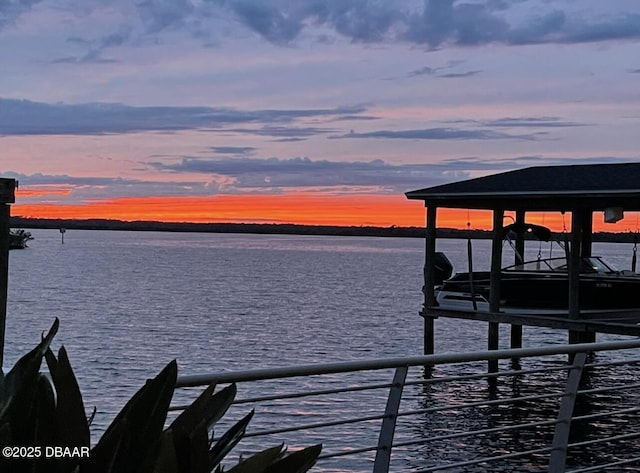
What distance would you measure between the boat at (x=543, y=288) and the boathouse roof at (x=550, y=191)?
118 centimetres

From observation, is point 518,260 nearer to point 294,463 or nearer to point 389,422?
point 389,422

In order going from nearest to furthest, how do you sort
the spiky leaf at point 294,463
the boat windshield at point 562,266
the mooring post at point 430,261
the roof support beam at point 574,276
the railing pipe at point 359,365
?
the spiky leaf at point 294,463 → the railing pipe at point 359,365 → the roof support beam at point 574,276 → the mooring post at point 430,261 → the boat windshield at point 562,266

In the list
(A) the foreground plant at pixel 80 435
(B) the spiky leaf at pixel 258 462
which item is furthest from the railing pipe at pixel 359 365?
(A) the foreground plant at pixel 80 435

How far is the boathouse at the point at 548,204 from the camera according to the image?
17766 millimetres

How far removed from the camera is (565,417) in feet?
16.6

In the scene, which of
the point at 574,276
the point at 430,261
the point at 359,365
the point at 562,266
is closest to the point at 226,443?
the point at 359,365

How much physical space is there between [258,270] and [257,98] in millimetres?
55885

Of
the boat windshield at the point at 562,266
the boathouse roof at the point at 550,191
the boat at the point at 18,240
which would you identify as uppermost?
the boathouse roof at the point at 550,191

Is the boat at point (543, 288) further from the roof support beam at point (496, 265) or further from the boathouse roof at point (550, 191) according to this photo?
the boathouse roof at point (550, 191)

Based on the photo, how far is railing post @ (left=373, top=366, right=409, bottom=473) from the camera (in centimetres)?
435

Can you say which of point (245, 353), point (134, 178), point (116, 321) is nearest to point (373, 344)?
point (245, 353)

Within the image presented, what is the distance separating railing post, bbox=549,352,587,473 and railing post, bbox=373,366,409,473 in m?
0.98

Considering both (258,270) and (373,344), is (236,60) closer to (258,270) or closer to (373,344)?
(373,344)

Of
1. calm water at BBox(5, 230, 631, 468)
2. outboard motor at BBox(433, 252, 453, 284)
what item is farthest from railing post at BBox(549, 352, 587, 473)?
outboard motor at BBox(433, 252, 453, 284)
